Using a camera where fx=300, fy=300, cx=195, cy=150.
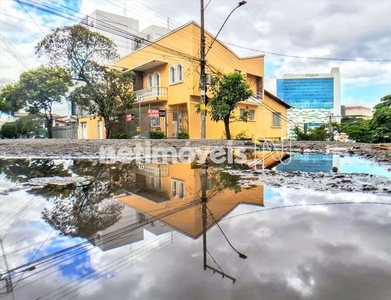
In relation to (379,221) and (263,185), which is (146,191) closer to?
(263,185)

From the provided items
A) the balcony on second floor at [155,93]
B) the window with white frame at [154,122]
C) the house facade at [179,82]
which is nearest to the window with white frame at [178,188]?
the house facade at [179,82]

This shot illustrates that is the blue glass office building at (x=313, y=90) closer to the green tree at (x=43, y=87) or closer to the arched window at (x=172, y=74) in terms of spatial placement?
the arched window at (x=172, y=74)

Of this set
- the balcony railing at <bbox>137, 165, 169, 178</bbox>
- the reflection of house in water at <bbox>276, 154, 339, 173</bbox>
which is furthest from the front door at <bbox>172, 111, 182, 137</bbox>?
the balcony railing at <bbox>137, 165, 169, 178</bbox>

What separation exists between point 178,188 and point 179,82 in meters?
18.6

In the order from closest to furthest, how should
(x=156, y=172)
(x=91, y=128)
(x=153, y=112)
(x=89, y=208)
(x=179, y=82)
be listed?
(x=89, y=208), (x=156, y=172), (x=153, y=112), (x=179, y=82), (x=91, y=128)

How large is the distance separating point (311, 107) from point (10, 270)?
64.5 meters

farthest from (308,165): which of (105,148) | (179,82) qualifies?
(179,82)

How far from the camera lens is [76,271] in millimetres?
2014

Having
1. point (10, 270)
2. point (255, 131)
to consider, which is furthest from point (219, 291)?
point (255, 131)

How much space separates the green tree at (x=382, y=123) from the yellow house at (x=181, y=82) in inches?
328

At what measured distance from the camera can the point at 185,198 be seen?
13.5ft

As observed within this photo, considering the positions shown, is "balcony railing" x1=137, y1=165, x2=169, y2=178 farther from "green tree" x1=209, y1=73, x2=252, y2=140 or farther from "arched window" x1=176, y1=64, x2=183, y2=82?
"arched window" x1=176, y1=64, x2=183, y2=82

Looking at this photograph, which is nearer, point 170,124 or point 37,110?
point 170,124

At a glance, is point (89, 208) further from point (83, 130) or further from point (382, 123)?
point (83, 130)
